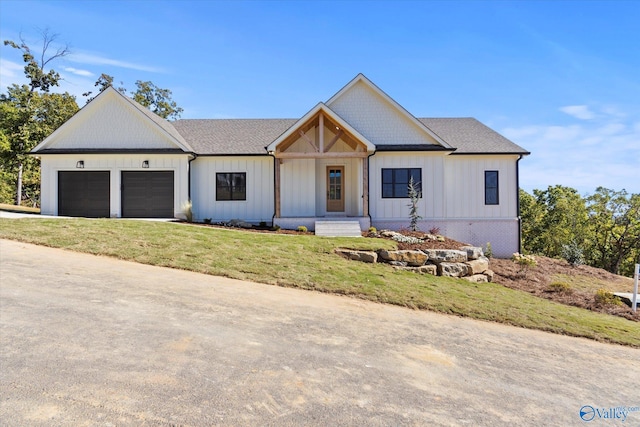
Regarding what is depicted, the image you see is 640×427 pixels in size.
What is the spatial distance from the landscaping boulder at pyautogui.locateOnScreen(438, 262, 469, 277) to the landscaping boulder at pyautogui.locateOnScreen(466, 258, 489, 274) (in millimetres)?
190

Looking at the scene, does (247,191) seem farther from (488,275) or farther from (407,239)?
(488,275)

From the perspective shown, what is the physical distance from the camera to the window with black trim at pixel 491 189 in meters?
18.4

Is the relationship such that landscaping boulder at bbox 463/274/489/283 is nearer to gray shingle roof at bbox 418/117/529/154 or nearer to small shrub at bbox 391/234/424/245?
small shrub at bbox 391/234/424/245

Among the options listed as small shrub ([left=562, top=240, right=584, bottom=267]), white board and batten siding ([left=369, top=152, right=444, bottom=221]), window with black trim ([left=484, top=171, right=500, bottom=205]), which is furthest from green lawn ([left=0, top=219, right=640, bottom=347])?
small shrub ([left=562, top=240, right=584, bottom=267])

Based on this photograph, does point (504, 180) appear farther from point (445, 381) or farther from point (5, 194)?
point (5, 194)

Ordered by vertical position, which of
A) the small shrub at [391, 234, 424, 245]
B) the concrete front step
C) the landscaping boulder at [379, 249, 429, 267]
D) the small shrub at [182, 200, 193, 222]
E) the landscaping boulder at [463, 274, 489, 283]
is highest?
the small shrub at [182, 200, 193, 222]

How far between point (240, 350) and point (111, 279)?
4.36m

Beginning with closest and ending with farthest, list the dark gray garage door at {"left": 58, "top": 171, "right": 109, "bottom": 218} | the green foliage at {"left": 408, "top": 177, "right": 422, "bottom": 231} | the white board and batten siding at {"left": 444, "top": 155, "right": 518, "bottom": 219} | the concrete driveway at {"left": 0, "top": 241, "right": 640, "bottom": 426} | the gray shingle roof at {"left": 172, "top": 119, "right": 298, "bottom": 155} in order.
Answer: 1. the concrete driveway at {"left": 0, "top": 241, "right": 640, "bottom": 426}
2. the green foliage at {"left": 408, "top": 177, "right": 422, "bottom": 231}
3. the dark gray garage door at {"left": 58, "top": 171, "right": 109, "bottom": 218}
4. the white board and batten siding at {"left": 444, "top": 155, "right": 518, "bottom": 219}
5. the gray shingle roof at {"left": 172, "top": 119, "right": 298, "bottom": 155}

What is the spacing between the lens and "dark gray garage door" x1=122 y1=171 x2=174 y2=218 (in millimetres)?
18203

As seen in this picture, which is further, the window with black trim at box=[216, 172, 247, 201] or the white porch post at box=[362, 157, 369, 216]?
the window with black trim at box=[216, 172, 247, 201]

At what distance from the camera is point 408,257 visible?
11500 millimetres

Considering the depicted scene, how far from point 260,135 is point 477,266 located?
1320cm

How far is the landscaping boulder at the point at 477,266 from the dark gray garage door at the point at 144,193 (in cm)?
1374

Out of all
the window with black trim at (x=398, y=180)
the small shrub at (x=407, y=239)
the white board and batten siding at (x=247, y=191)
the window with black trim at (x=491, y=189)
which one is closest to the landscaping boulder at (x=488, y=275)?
the small shrub at (x=407, y=239)
